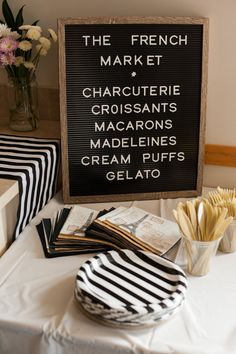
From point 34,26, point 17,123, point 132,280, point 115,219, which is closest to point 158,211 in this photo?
point 115,219

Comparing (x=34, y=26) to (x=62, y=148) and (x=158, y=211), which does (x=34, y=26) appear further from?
(x=158, y=211)

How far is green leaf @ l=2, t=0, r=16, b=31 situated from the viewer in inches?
69.7

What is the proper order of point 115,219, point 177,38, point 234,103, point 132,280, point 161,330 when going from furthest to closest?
point 234,103 → point 177,38 → point 115,219 → point 132,280 → point 161,330

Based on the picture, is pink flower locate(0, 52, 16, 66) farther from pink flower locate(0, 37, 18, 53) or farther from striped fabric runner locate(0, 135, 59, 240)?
striped fabric runner locate(0, 135, 59, 240)

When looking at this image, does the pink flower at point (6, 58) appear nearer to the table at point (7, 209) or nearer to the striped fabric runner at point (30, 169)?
the striped fabric runner at point (30, 169)

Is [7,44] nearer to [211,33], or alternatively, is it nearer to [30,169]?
[30,169]

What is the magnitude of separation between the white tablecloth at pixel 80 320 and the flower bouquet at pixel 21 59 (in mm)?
587

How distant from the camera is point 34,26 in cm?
169

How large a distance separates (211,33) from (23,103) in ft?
2.10

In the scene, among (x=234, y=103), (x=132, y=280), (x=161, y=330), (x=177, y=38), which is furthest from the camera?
(x=234, y=103)

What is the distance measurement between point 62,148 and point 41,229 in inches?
10.5

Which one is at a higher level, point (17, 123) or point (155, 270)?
point (17, 123)

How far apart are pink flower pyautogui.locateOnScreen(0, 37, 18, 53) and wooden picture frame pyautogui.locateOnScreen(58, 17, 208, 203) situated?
0.16m

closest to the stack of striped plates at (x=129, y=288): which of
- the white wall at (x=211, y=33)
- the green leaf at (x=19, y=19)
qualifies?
the white wall at (x=211, y=33)
